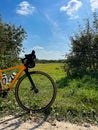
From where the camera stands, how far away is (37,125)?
5070 mm

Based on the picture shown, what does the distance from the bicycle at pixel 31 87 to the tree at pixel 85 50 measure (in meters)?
8.37

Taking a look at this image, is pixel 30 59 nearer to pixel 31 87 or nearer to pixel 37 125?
pixel 31 87

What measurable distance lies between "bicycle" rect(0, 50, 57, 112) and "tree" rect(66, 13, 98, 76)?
8.37 metres

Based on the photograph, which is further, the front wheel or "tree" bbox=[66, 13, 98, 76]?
"tree" bbox=[66, 13, 98, 76]

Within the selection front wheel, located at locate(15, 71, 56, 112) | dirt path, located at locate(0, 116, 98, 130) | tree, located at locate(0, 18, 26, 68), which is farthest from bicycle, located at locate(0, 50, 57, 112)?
tree, located at locate(0, 18, 26, 68)

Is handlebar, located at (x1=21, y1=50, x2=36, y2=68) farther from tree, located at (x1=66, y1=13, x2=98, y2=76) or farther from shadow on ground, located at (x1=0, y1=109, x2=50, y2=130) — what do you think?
tree, located at (x1=66, y1=13, x2=98, y2=76)

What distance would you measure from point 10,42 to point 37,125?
18015 millimetres

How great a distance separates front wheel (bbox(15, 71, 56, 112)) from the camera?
590cm

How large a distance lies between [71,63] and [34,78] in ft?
29.9

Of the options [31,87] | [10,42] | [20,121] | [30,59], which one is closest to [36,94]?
[31,87]

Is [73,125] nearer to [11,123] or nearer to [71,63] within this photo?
[11,123]

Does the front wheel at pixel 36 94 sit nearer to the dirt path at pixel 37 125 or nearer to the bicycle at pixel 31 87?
the bicycle at pixel 31 87

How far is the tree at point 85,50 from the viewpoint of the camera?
1445 centimetres

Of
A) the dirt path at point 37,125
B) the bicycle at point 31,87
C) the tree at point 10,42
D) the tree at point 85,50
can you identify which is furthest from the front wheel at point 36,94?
the tree at point 10,42
